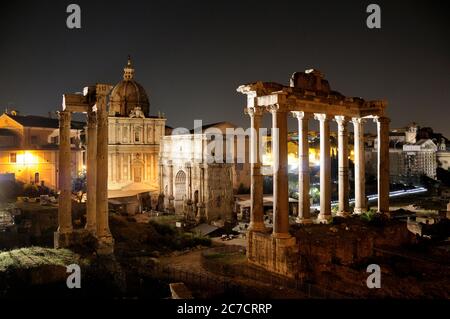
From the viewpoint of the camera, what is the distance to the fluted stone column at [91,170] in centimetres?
2241

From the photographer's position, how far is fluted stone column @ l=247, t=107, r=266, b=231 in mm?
19859

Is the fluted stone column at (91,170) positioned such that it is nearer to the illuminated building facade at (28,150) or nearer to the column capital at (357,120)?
the column capital at (357,120)

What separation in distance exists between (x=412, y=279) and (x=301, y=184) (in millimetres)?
6828

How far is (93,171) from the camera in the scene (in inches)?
887

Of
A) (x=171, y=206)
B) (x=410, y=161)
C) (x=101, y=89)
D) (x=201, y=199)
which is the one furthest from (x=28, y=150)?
(x=410, y=161)

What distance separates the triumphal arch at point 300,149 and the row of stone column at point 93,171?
762 cm

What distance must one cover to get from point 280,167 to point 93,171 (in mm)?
10069

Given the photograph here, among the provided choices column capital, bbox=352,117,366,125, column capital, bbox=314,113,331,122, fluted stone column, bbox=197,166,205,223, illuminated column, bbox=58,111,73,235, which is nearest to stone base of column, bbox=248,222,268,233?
column capital, bbox=314,113,331,122

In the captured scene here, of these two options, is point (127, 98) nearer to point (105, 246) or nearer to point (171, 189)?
point (171, 189)

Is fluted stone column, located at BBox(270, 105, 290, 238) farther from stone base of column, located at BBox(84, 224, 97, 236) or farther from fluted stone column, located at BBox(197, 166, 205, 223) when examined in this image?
fluted stone column, located at BBox(197, 166, 205, 223)

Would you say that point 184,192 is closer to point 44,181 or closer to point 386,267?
point 44,181

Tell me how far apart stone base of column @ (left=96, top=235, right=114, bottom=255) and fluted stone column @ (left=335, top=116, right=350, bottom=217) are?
42.0 feet

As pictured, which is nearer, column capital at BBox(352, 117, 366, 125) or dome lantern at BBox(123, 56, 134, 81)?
column capital at BBox(352, 117, 366, 125)
